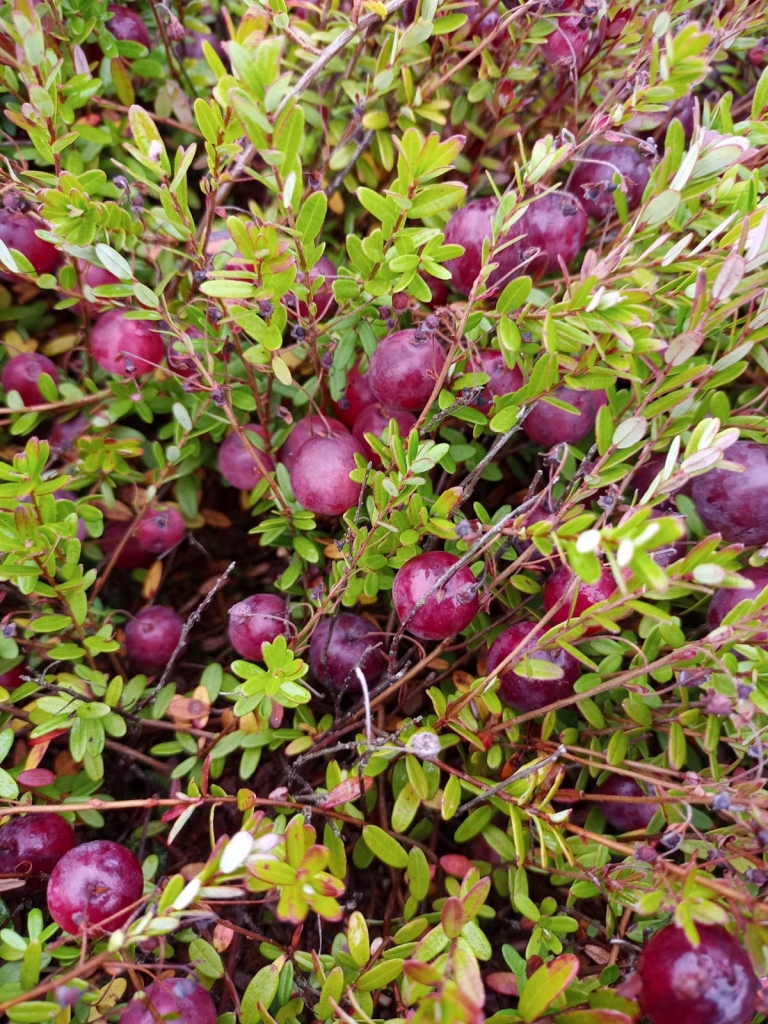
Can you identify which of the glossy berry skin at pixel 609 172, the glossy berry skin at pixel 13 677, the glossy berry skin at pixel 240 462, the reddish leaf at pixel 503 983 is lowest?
the reddish leaf at pixel 503 983

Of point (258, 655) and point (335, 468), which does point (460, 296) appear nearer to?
point (335, 468)

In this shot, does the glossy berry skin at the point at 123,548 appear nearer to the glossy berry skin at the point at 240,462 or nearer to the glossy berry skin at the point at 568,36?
the glossy berry skin at the point at 240,462

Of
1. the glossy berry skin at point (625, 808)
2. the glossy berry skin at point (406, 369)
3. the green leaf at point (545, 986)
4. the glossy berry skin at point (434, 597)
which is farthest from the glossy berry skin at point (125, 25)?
the green leaf at point (545, 986)

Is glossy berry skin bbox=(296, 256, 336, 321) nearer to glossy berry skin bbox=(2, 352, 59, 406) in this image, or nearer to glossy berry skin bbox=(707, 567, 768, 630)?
glossy berry skin bbox=(2, 352, 59, 406)

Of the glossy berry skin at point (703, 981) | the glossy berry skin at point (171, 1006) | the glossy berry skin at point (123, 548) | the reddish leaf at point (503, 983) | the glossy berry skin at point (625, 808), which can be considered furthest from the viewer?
the glossy berry skin at point (123, 548)

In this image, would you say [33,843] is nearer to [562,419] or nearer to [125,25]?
[562,419]

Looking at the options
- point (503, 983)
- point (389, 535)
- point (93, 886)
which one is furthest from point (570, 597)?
point (93, 886)
